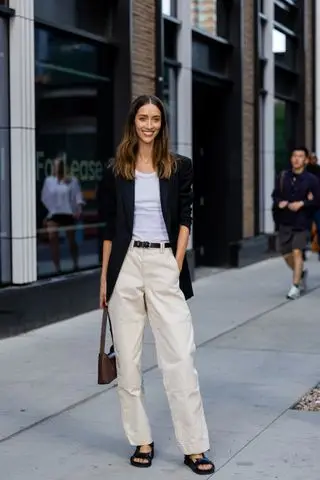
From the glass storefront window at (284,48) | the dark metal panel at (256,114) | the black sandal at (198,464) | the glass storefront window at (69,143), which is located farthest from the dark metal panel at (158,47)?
the black sandal at (198,464)

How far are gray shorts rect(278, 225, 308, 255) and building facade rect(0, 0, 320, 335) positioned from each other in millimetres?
2015

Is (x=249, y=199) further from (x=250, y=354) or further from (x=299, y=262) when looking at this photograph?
(x=250, y=354)

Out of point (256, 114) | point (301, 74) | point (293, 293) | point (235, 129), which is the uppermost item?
point (301, 74)

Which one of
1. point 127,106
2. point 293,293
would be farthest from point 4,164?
point 293,293

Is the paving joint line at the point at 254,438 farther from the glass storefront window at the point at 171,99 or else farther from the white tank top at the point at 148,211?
the glass storefront window at the point at 171,99

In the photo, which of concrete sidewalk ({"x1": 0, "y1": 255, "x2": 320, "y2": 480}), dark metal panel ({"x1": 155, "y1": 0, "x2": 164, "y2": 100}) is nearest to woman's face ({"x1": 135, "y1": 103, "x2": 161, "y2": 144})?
concrete sidewalk ({"x1": 0, "y1": 255, "x2": 320, "y2": 480})

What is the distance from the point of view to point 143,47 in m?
13.0

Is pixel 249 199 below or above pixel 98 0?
below

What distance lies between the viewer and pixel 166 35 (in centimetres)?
1412

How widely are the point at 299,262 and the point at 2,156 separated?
450 centimetres

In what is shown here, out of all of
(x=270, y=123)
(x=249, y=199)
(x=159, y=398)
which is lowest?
(x=159, y=398)

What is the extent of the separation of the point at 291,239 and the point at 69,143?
3189 millimetres

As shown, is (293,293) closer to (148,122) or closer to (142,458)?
(142,458)

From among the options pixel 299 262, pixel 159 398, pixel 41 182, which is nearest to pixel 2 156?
pixel 41 182
